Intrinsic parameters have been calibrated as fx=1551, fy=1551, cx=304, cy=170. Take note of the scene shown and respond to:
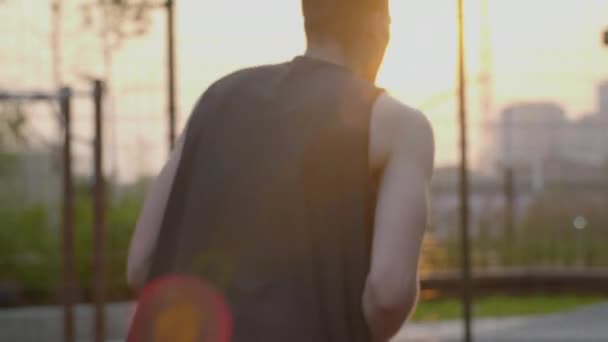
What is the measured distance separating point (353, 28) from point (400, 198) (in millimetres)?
283

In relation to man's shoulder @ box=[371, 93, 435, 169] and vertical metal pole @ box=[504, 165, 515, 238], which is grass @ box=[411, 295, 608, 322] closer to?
vertical metal pole @ box=[504, 165, 515, 238]

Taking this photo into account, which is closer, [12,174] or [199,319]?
[199,319]

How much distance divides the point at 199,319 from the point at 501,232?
15973 millimetres

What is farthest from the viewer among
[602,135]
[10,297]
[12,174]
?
[602,135]

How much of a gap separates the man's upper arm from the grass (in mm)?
12352

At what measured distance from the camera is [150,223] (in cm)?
227

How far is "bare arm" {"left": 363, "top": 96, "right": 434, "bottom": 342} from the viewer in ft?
6.82

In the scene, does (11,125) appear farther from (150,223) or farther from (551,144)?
(150,223)

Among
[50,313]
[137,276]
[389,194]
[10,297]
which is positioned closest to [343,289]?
[389,194]

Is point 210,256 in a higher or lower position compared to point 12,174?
higher

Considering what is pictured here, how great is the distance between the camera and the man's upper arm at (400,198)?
2080 millimetres

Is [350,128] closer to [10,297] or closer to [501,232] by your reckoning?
[10,297]

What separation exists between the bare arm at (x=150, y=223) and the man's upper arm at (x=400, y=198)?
12.7 inches

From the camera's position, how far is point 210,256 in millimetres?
2184
